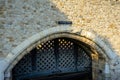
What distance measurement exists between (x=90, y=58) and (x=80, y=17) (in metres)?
1.73

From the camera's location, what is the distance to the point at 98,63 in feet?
25.7

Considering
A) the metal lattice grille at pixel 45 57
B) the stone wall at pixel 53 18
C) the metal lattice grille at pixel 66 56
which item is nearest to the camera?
the stone wall at pixel 53 18

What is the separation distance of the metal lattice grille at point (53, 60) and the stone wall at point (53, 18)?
91 centimetres

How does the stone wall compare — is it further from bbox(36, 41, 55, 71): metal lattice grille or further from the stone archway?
bbox(36, 41, 55, 71): metal lattice grille

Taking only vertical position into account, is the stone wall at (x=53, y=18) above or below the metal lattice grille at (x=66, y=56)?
above

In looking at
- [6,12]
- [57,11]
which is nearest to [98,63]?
[57,11]

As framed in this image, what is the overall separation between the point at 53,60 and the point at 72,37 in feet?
3.24

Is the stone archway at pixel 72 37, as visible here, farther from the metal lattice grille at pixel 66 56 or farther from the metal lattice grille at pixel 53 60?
the metal lattice grille at pixel 66 56

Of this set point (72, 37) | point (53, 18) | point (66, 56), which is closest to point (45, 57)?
point (66, 56)

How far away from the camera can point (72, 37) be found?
696 cm

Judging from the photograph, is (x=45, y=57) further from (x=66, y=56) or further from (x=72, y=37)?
(x=72, y=37)

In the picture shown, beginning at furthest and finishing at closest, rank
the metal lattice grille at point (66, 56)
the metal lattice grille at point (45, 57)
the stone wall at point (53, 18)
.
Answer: the metal lattice grille at point (66, 56) → the metal lattice grille at point (45, 57) → the stone wall at point (53, 18)

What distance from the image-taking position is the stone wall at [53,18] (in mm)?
5996

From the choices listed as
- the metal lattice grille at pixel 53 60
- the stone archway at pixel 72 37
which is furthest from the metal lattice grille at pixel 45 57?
the stone archway at pixel 72 37
